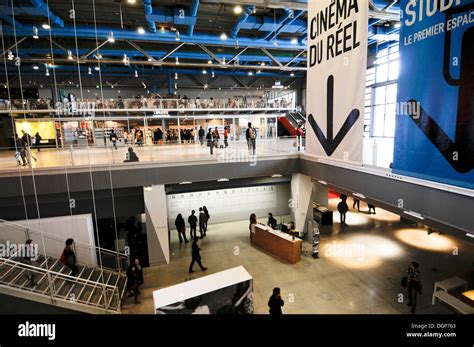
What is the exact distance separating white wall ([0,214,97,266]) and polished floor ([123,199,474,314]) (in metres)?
2.16

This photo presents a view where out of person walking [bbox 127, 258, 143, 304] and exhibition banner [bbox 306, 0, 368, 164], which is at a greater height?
exhibition banner [bbox 306, 0, 368, 164]

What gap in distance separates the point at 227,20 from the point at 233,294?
12385 millimetres

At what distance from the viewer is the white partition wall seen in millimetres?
9219

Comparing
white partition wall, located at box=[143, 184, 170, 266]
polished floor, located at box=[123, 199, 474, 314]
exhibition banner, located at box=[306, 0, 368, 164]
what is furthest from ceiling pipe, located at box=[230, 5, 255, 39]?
polished floor, located at box=[123, 199, 474, 314]

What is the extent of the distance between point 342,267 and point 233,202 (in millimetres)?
A: 6299

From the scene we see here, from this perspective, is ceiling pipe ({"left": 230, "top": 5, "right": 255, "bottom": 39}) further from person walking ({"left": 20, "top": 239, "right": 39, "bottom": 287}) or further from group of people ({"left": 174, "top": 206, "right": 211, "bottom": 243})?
person walking ({"left": 20, "top": 239, "right": 39, "bottom": 287})

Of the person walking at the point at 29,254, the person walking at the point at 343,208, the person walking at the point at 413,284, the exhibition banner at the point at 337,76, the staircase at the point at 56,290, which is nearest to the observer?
the exhibition banner at the point at 337,76

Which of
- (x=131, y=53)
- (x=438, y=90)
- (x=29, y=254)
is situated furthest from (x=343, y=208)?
(x=131, y=53)

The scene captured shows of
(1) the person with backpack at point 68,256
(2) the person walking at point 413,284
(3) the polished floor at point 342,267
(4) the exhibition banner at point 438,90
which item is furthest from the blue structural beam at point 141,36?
(2) the person walking at point 413,284

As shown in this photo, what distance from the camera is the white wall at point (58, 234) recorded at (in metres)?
7.71

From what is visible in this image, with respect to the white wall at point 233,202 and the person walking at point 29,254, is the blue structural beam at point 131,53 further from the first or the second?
the person walking at point 29,254

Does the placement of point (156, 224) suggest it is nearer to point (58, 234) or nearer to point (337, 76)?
point (58, 234)

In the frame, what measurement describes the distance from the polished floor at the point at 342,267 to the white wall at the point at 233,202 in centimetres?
100

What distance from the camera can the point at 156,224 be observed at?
30.5ft
